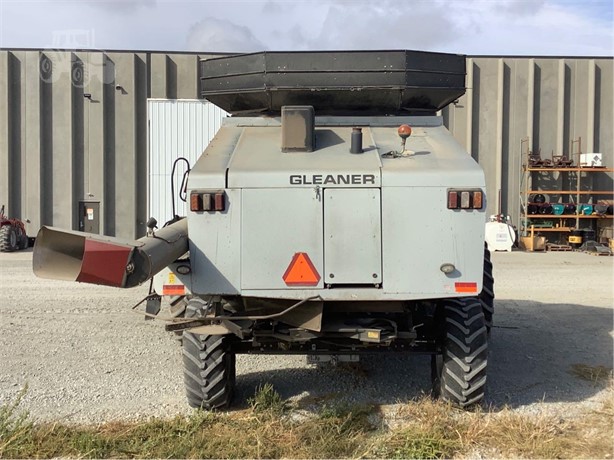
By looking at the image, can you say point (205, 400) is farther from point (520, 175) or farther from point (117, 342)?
point (520, 175)

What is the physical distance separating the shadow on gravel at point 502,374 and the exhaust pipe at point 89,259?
75.1 inches

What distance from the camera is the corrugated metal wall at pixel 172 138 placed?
1025cm

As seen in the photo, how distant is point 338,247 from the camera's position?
396 cm

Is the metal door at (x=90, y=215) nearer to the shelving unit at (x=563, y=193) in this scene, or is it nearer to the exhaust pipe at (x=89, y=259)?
the shelving unit at (x=563, y=193)

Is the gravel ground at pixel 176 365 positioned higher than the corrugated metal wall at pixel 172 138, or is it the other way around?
the corrugated metal wall at pixel 172 138

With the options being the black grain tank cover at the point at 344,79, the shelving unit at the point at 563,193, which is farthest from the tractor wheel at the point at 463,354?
the shelving unit at the point at 563,193

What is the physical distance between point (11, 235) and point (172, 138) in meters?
9.79

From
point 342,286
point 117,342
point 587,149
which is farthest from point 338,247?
point 587,149

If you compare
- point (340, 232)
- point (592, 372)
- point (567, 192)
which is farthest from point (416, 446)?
point (567, 192)

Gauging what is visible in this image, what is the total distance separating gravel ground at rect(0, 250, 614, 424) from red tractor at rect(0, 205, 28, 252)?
8.92 m

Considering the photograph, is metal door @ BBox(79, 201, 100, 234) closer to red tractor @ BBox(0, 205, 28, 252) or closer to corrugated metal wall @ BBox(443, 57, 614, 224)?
red tractor @ BBox(0, 205, 28, 252)

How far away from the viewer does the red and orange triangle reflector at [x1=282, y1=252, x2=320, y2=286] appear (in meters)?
3.96

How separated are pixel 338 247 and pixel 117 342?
376 centimetres

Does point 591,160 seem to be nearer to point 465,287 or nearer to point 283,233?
point 465,287
